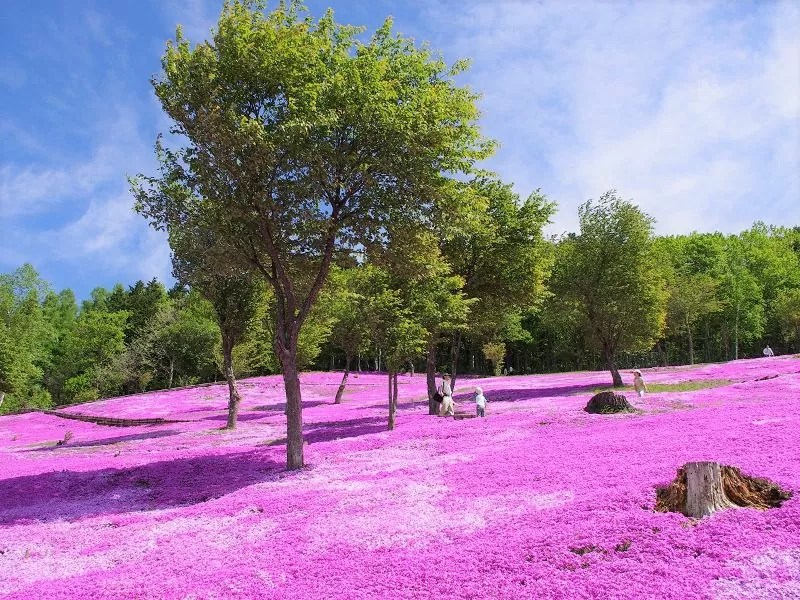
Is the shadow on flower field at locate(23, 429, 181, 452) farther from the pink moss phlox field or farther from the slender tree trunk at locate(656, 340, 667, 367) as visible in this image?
the slender tree trunk at locate(656, 340, 667, 367)

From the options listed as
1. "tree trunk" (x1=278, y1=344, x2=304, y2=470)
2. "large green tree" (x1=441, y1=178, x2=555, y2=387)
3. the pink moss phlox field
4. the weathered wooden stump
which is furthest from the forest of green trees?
the weathered wooden stump

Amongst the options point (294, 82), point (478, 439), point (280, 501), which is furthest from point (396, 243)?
point (280, 501)

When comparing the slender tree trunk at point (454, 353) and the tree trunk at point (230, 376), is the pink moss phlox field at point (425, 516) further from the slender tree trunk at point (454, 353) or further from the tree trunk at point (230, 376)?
the slender tree trunk at point (454, 353)

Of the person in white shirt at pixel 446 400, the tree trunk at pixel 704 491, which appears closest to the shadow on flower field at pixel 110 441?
the person in white shirt at pixel 446 400

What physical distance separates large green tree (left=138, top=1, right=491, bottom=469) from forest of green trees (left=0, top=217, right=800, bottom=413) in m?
4.07

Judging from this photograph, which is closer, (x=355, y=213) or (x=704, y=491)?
(x=704, y=491)

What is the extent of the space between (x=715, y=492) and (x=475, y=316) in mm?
27392

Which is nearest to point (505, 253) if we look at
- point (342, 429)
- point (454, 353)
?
point (454, 353)

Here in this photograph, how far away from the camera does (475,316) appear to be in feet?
118

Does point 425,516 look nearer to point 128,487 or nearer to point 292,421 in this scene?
point 292,421

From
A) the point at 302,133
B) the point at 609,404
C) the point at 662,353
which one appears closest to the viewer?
the point at 302,133

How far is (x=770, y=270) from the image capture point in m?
86.3

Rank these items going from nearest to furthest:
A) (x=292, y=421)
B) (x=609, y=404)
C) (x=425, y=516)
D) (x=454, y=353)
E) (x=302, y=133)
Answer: (x=425, y=516), (x=302, y=133), (x=292, y=421), (x=609, y=404), (x=454, y=353)

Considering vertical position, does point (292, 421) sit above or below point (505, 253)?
below
